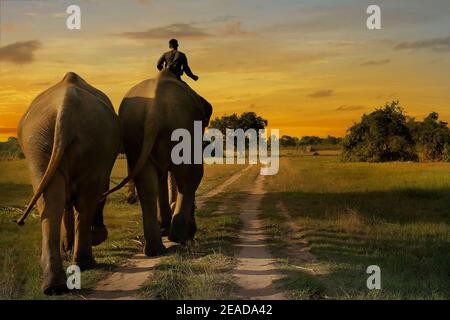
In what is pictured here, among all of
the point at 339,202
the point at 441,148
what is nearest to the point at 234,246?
the point at 339,202

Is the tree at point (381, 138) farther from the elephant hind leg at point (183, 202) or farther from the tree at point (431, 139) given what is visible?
the elephant hind leg at point (183, 202)

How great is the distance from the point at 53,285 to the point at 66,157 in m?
1.73

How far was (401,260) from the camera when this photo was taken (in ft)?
30.9

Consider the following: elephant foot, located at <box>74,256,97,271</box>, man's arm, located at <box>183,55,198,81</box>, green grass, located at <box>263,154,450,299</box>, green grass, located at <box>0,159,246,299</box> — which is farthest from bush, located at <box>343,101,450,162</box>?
elephant foot, located at <box>74,256,97,271</box>

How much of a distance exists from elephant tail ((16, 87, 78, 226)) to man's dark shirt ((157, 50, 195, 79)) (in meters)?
4.10

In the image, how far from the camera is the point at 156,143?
31.8ft

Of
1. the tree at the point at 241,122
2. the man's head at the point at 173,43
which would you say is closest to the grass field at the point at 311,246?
the man's head at the point at 173,43

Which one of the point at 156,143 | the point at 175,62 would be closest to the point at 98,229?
the point at 156,143

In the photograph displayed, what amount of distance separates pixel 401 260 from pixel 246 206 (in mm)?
8453

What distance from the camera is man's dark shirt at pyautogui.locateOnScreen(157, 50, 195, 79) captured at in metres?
11.5

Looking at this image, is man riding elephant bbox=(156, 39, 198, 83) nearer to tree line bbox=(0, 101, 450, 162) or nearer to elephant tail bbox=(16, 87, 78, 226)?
elephant tail bbox=(16, 87, 78, 226)

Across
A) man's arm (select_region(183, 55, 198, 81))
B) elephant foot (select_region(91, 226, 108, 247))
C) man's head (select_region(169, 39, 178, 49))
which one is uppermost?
man's head (select_region(169, 39, 178, 49))

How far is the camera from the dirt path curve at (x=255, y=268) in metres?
7.05
